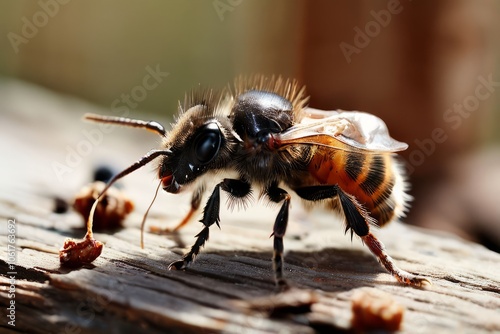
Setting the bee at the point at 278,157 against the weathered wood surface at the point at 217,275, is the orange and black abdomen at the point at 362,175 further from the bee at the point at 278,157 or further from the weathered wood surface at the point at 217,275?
the weathered wood surface at the point at 217,275

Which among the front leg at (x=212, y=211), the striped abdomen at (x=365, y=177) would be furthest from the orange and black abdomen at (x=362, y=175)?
the front leg at (x=212, y=211)

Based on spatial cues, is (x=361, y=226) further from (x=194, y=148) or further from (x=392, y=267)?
(x=194, y=148)

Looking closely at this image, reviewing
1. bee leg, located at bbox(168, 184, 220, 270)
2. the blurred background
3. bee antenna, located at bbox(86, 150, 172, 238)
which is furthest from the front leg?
the blurred background

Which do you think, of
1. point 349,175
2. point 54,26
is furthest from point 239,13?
point 349,175

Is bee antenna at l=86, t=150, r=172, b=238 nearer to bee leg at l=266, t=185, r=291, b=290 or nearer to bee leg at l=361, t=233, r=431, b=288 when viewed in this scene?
bee leg at l=266, t=185, r=291, b=290

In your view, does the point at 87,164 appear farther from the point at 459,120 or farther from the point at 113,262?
the point at 459,120

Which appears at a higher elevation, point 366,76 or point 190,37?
point 190,37
